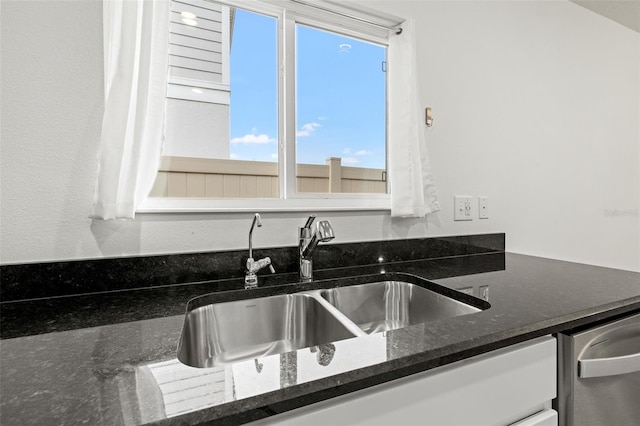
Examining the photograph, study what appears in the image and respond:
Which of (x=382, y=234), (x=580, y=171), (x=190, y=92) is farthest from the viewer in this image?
(x=580, y=171)

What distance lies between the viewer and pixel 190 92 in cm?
125

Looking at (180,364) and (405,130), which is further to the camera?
(405,130)

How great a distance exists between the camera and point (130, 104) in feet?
3.32

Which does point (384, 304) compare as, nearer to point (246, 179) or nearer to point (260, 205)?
point (260, 205)

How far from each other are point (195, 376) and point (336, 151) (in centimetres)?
Result: 117

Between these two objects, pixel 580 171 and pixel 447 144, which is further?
pixel 580 171

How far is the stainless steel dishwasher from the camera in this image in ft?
2.55

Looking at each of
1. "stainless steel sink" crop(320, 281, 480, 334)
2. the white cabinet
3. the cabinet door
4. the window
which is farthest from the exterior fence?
the cabinet door

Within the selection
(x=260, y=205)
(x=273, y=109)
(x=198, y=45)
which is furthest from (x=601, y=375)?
(x=198, y=45)

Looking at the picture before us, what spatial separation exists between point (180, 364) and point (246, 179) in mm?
863

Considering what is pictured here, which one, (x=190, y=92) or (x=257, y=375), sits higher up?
(x=190, y=92)

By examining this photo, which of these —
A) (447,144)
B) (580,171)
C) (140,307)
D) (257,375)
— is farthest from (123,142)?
(580,171)

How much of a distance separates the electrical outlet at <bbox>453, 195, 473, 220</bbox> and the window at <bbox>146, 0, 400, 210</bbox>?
0.38 m

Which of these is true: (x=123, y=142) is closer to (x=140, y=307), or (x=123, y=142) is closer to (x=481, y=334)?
(x=140, y=307)
